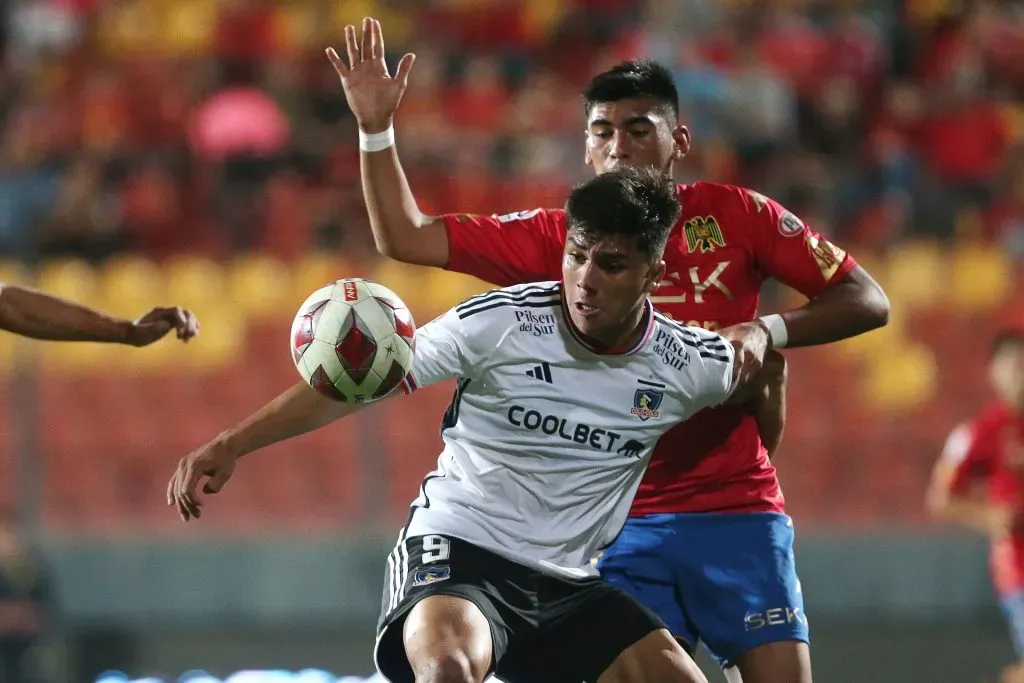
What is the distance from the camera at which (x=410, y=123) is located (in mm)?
11219

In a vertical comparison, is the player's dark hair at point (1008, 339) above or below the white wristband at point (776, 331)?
above

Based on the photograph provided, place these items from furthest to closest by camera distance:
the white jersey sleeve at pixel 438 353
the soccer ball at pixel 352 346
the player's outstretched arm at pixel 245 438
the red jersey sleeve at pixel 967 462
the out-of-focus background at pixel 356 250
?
the out-of-focus background at pixel 356 250 < the red jersey sleeve at pixel 967 462 < the white jersey sleeve at pixel 438 353 < the soccer ball at pixel 352 346 < the player's outstretched arm at pixel 245 438

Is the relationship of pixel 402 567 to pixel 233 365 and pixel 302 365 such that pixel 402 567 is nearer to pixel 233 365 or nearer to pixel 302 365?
pixel 302 365

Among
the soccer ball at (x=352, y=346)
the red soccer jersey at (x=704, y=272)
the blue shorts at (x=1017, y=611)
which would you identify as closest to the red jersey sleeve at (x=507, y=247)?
the red soccer jersey at (x=704, y=272)

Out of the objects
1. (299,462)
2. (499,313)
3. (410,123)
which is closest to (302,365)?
(499,313)

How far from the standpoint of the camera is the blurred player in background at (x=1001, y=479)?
7.25 metres

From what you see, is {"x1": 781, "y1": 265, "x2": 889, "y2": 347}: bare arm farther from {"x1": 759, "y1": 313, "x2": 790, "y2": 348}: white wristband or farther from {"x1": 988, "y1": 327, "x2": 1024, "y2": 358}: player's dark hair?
{"x1": 988, "y1": 327, "x2": 1024, "y2": 358}: player's dark hair

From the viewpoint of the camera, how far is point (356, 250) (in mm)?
9859

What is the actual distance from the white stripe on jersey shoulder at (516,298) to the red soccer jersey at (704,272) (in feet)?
1.16

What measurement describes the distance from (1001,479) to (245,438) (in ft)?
15.9

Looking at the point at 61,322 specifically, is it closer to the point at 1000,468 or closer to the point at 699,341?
the point at 699,341

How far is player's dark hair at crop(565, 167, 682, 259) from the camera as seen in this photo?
12.6 feet

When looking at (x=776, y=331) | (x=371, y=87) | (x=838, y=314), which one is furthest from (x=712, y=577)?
(x=371, y=87)

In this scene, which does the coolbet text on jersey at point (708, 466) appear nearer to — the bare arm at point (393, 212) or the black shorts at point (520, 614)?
the bare arm at point (393, 212)
